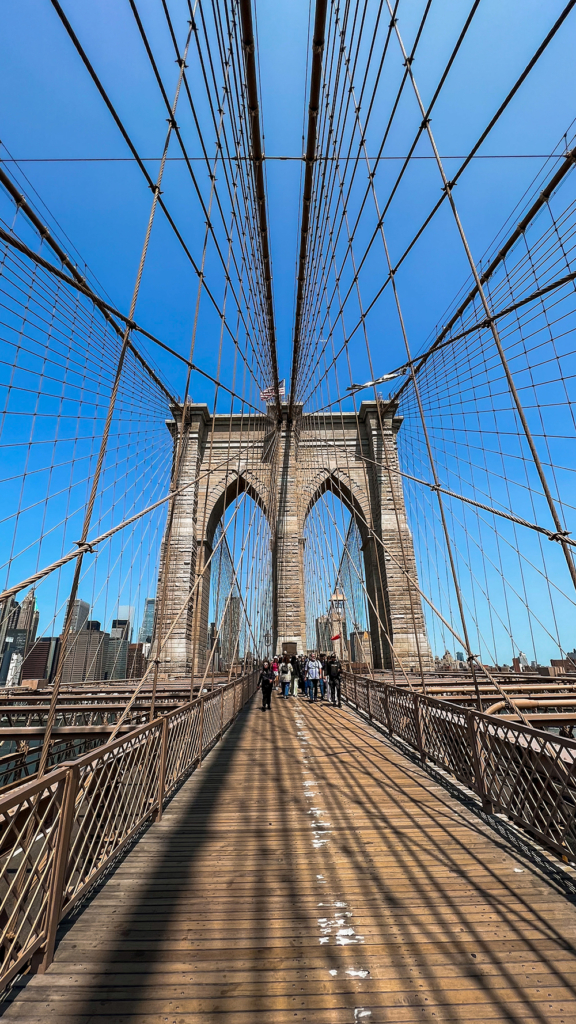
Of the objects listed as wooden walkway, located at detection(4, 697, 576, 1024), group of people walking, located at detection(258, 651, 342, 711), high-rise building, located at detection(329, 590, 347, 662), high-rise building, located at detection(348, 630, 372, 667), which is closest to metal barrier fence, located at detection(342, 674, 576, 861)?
wooden walkway, located at detection(4, 697, 576, 1024)

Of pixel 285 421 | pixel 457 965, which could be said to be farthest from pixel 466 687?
pixel 285 421

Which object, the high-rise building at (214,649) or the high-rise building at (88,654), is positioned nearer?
the high-rise building at (214,649)

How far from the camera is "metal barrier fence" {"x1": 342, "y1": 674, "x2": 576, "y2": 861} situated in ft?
8.53

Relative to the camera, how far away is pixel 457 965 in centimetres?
178

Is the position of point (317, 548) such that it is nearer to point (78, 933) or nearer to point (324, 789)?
point (324, 789)

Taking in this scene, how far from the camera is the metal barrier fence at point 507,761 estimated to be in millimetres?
2600

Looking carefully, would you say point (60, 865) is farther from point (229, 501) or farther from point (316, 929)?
point (229, 501)

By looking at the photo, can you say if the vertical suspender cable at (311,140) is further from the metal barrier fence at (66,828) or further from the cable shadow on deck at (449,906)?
the cable shadow on deck at (449,906)

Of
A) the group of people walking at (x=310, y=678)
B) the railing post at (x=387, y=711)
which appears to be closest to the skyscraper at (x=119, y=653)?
the group of people walking at (x=310, y=678)

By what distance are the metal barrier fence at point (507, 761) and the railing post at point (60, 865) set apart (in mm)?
2338

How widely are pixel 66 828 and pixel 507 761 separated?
2720mm

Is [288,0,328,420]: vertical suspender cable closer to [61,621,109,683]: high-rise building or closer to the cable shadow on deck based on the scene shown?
the cable shadow on deck

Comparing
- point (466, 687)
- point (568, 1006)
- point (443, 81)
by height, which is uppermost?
point (443, 81)

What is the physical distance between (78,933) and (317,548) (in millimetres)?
16382
